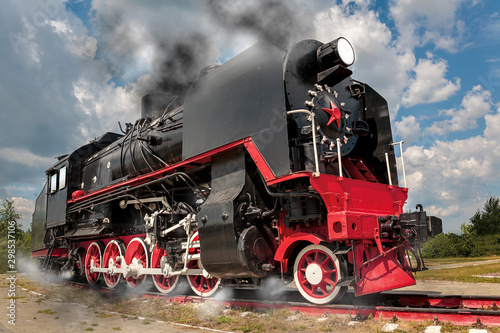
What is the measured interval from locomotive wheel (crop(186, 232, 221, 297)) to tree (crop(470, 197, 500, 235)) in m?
23.9

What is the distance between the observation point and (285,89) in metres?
4.96

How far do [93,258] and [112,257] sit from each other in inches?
47.6

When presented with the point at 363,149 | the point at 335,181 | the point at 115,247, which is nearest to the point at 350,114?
the point at 363,149

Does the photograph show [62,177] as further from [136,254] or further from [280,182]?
[280,182]

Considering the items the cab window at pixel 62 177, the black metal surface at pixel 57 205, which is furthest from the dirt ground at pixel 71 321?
the cab window at pixel 62 177

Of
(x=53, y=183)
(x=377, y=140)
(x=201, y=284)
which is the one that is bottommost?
(x=201, y=284)

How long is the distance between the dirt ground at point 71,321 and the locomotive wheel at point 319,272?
1.44 m

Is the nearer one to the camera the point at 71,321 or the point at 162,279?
the point at 71,321

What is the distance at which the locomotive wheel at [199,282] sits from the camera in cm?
624

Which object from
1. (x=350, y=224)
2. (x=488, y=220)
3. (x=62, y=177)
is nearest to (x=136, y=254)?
(x=62, y=177)

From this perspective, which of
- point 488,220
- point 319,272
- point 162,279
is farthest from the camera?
point 488,220

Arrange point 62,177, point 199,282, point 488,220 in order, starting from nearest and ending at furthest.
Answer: point 199,282, point 62,177, point 488,220

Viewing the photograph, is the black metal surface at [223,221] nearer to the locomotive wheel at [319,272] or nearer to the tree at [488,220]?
the locomotive wheel at [319,272]

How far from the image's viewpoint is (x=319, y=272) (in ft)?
15.5
